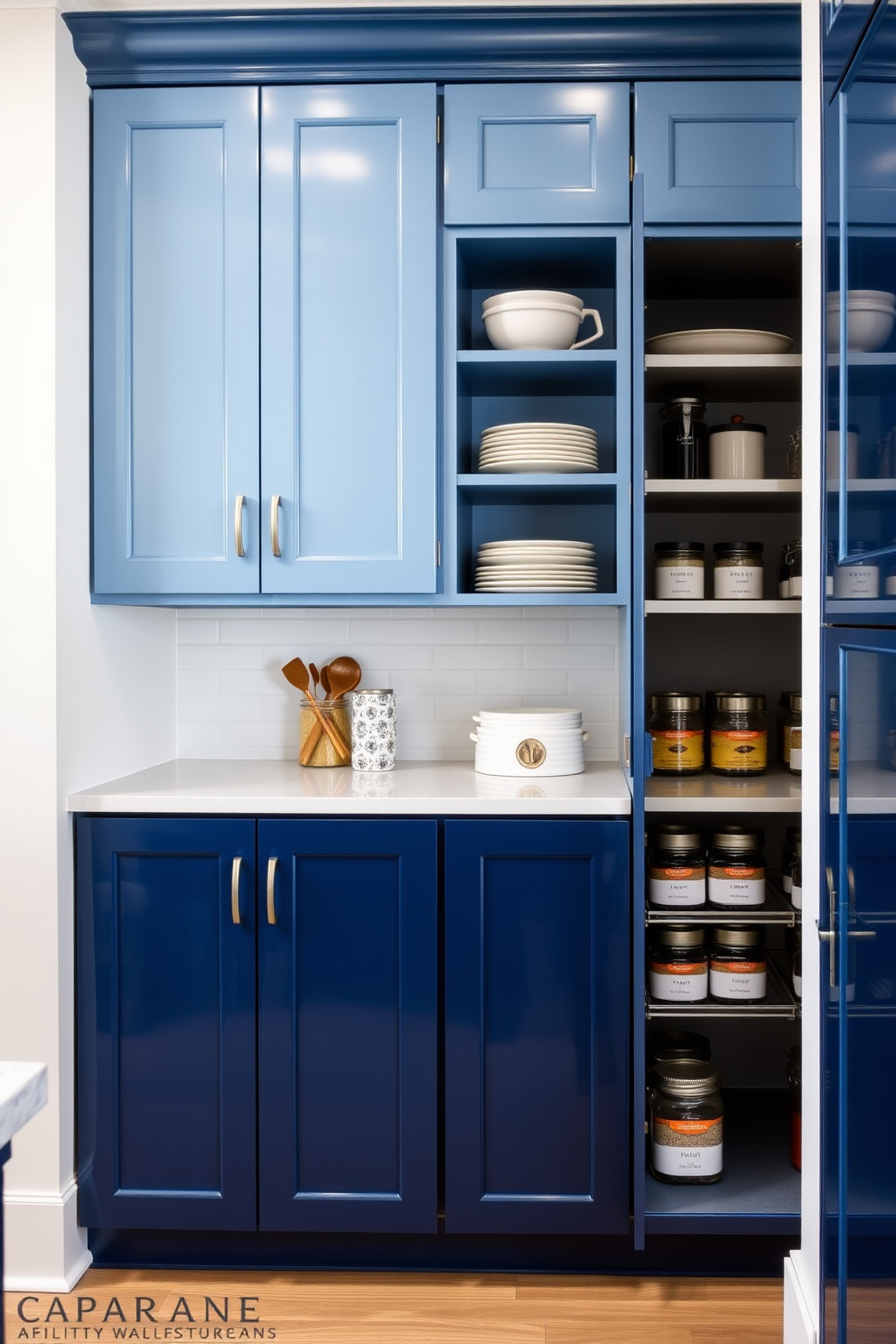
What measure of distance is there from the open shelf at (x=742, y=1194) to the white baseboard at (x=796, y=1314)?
0.73 feet

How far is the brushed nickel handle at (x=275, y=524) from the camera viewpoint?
229 cm

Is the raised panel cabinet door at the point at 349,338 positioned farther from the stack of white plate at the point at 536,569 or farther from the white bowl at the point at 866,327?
the white bowl at the point at 866,327

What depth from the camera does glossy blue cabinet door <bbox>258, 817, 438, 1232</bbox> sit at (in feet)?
6.95

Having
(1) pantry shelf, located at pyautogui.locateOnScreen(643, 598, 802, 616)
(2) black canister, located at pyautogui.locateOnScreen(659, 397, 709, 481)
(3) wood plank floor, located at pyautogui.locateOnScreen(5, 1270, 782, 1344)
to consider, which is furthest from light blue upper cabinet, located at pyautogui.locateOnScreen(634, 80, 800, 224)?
(3) wood plank floor, located at pyautogui.locateOnScreen(5, 1270, 782, 1344)

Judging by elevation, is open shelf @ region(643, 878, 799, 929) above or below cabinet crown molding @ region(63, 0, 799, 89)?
below

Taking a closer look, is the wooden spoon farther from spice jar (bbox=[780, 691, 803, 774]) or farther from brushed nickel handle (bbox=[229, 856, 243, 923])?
spice jar (bbox=[780, 691, 803, 774])

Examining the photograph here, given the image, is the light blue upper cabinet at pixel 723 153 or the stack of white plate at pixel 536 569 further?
the stack of white plate at pixel 536 569

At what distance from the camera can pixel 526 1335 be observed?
6.52ft

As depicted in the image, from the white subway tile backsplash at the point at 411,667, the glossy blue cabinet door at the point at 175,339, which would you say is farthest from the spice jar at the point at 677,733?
the glossy blue cabinet door at the point at 175,339

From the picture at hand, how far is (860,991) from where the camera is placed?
1.33m

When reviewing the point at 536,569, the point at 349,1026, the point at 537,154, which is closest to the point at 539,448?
the point at 536,569

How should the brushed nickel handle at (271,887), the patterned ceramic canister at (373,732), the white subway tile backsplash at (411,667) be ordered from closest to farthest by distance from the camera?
the brushed nickel handle at (271,887) → the patterned ceramic canister at (373,732) → the white subway tile backsplash at (411,667)

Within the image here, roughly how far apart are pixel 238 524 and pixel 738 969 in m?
1.43

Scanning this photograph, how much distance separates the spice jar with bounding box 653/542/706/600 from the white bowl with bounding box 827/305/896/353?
86 centimetres
